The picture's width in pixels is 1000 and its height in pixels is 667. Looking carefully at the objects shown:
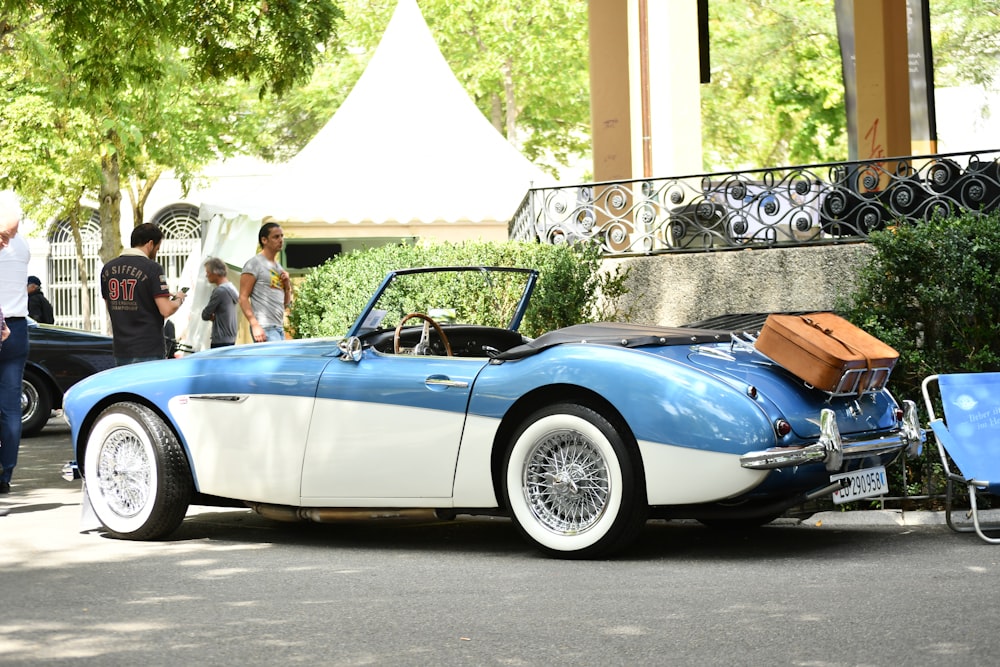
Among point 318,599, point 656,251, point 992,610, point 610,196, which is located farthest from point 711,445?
point 610,196

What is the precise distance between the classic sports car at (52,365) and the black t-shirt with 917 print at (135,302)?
523 centimetres

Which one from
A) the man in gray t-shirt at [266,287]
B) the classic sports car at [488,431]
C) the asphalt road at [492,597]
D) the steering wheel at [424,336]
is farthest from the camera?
the man in gray t-shirt at [266,287]

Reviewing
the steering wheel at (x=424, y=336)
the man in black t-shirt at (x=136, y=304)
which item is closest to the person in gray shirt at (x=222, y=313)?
the man in black t-shirt at (x=136, y=304)

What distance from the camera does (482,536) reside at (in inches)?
306

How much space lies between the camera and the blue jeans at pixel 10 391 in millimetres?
9758

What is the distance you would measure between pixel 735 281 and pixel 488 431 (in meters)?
5.50

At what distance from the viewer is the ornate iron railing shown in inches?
449

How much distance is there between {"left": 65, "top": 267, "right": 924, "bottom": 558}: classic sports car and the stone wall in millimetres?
3917

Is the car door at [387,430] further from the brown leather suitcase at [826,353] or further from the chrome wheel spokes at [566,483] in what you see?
the brown leather suitcase at [826,353]

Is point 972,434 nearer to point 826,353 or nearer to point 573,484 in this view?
point 826,353

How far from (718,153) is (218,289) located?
2991cm

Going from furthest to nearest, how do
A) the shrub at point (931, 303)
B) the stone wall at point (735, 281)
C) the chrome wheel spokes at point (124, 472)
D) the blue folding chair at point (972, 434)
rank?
the stone wall at point (735, 281), the shrub at point (931, 303), the chrome wheel spokes at point (124, 472), the blue folding chair at point (972, 434)

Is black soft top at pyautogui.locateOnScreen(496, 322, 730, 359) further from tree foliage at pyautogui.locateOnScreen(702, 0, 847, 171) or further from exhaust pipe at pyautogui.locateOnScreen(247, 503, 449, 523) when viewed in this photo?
tree foliage at pyautogui.locateOnScreen(702, 0, 847, 171)

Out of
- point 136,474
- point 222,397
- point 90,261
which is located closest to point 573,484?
point 222,397
